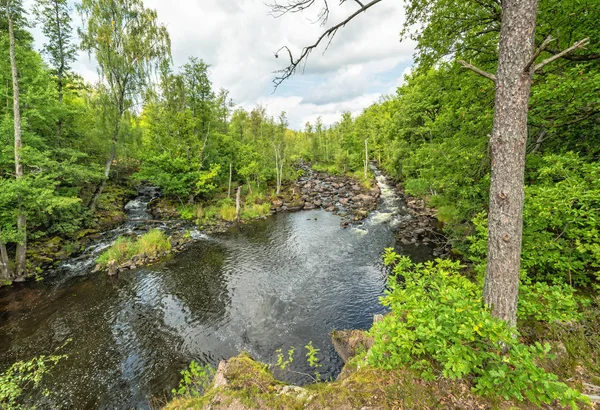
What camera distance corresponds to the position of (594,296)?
4215 millimetres

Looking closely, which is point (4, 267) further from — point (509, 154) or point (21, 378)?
point (509, 154)

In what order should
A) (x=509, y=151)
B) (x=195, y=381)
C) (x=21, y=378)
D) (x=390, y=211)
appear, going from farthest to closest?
(x=390, y=211), (x=21, y=378), (x=195, y=381), (x=509, y=151)

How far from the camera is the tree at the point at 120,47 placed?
16750mm

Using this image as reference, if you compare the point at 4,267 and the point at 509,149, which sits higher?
the point at 509,149

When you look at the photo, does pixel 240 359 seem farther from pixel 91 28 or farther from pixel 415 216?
pixel 91 28

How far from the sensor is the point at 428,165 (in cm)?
1448

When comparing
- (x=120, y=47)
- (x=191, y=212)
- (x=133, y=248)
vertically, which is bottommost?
(x=133, y=248)

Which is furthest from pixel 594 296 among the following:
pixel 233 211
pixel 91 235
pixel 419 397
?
pixel 91 235

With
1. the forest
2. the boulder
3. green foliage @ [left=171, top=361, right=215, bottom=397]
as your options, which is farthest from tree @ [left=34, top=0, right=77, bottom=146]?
green foliage @ [left=171, top=361, right=215, bottom=397]

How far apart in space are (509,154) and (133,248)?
16616 mm

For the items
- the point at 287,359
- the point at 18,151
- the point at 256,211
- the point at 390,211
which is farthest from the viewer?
the point at 256,211

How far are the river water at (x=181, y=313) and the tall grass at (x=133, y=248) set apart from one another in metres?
0.93

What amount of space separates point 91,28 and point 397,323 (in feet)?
A: 81.3

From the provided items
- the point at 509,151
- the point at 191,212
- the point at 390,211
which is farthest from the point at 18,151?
the point at 390,211
